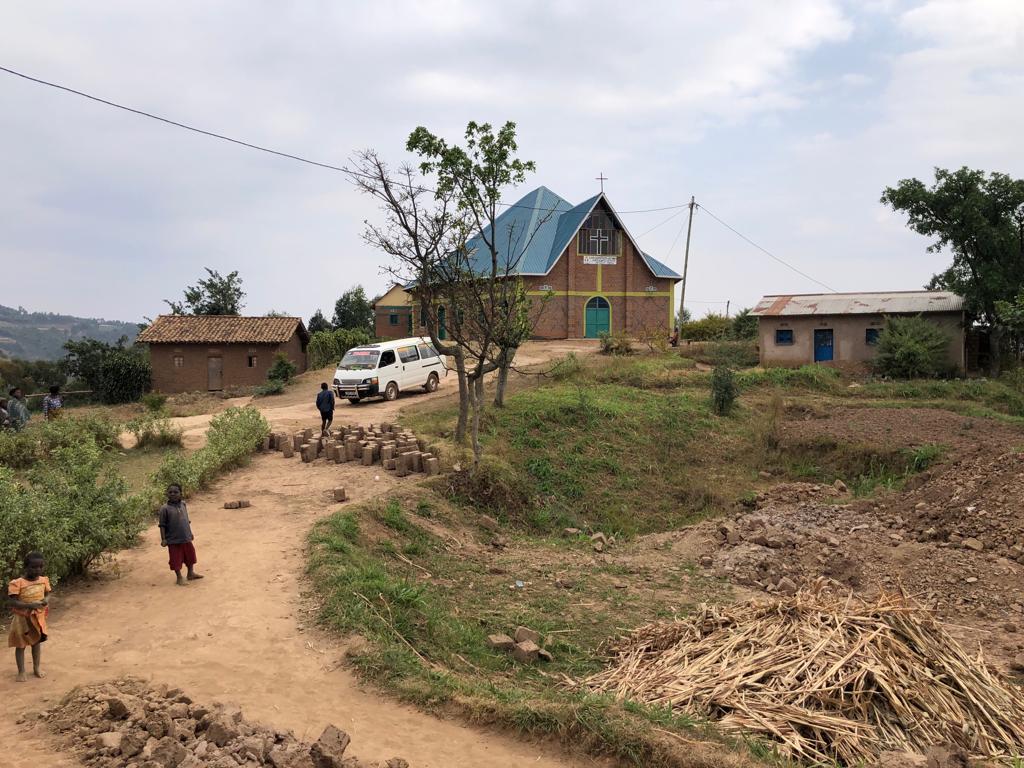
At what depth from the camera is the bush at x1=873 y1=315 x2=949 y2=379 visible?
2575cm

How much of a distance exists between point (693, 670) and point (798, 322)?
25.2 meters

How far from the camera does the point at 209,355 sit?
31.4m

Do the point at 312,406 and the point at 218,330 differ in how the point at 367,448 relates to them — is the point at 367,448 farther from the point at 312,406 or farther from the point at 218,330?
the point at 218,330

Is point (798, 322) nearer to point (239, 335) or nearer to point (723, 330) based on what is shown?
point (723, 330)

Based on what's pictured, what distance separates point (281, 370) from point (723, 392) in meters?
17.1

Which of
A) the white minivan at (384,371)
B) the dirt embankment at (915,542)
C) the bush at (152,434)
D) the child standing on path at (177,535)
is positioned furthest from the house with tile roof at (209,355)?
Answer: the child standing on path at (177,535)

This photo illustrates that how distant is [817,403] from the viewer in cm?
2147

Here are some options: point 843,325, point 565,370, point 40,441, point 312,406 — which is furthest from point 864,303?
point 40,441

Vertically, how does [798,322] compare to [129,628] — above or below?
above

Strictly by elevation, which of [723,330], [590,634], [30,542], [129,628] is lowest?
[590,634]

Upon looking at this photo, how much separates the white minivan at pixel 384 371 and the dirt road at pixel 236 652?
37.4 ft

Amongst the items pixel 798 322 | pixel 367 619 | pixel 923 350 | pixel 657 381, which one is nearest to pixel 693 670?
pixel 367 619

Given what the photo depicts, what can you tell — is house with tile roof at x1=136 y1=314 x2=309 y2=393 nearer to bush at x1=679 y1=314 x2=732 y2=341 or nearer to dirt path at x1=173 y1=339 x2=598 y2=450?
dirt path at x1=173 y1=339 x2=598 y2=450

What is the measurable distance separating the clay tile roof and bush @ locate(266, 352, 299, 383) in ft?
5.44
